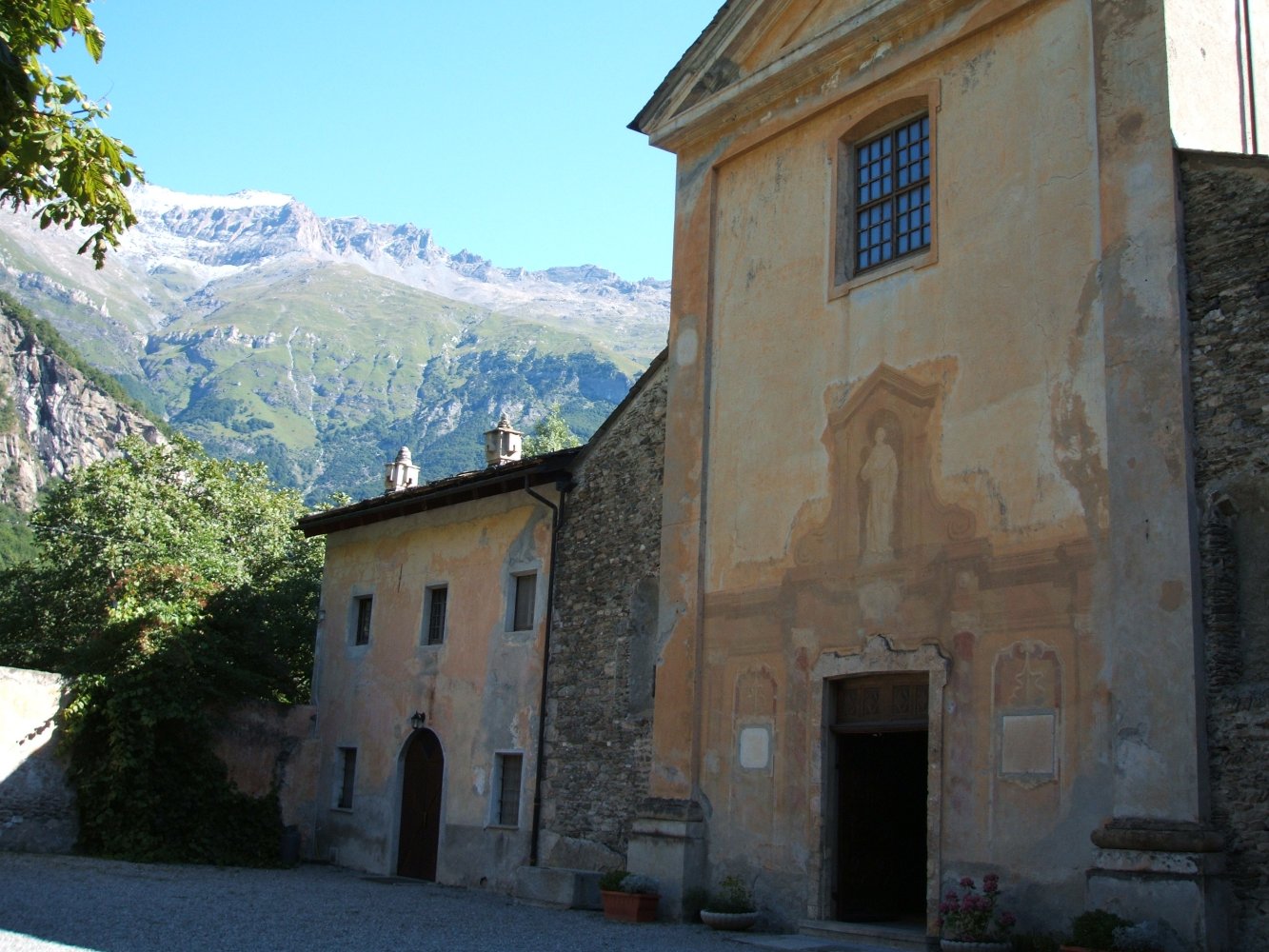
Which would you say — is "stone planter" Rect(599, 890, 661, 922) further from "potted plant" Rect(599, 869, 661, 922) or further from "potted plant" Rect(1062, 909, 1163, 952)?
A: "potted plant" Rect(1062, 909, 1163, 952)

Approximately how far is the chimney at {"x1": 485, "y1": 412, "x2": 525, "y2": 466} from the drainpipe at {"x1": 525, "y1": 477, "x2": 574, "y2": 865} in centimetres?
498

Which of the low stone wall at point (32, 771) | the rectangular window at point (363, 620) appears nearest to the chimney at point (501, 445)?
the rectangular window at point (363, 620)

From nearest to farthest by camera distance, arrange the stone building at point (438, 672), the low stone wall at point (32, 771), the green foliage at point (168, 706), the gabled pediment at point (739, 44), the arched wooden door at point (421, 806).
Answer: the gabled pediment at point (739, 44), the stone building at point (438, 672), the low stone wall at point (32, 771), the arched wooden door at point (421, 806), the green foliage at point (168, 706)

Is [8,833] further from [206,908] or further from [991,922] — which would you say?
[991,922]

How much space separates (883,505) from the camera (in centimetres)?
1226

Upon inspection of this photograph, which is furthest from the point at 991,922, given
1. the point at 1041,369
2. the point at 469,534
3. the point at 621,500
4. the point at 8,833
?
the point at 8,833

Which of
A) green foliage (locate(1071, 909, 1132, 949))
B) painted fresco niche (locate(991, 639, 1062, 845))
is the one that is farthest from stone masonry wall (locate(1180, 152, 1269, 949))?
painted fresco niche (locate(991, 639, 1062, 845))

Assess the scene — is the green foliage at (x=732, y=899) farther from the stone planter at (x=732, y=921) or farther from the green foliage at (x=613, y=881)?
the green foliage at (x=613, y=881)

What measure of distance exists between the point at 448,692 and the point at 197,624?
4644 mm

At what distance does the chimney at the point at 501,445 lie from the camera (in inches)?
904

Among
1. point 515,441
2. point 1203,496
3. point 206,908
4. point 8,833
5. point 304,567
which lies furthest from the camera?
point 304,567

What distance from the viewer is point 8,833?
60.7 feet

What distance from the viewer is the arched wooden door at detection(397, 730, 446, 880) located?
18861 mm

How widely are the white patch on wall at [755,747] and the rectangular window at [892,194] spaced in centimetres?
482
